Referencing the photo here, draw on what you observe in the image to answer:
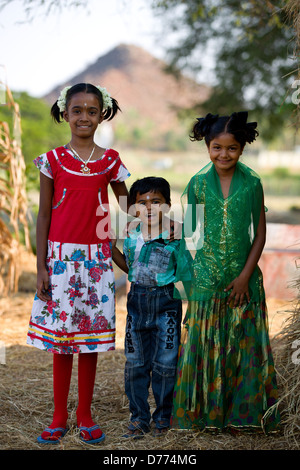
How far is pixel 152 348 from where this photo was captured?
2793mm

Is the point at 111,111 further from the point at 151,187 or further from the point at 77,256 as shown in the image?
the point at 77,256

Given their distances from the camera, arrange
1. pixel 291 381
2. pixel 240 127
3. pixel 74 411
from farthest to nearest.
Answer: pixel 74 411, pixel 291 381, pixel 240 127

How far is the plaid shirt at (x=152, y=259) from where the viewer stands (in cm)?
272

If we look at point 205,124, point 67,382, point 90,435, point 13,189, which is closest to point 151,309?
point 67,382

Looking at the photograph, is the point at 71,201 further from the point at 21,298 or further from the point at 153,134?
the point at 153,134

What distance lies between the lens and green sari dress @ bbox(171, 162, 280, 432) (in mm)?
2633

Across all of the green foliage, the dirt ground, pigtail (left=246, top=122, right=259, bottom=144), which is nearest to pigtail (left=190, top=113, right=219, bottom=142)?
pigtail (left=246, top=122, right=259, bottom=144)

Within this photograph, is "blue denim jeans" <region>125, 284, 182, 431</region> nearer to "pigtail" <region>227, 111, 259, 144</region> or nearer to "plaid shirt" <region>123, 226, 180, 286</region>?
"plaid shirt" <region>123, 226, 180, 286</region>

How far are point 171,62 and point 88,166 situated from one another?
973 centimetres

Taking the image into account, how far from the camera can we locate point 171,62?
11797mm

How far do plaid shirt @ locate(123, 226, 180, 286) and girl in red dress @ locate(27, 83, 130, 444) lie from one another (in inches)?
5.0

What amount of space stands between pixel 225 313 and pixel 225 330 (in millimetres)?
80

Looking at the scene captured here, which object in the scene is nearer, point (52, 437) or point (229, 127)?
point (229, 127)

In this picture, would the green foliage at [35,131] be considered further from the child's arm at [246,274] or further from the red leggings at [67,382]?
the child's arm at [246,274]
